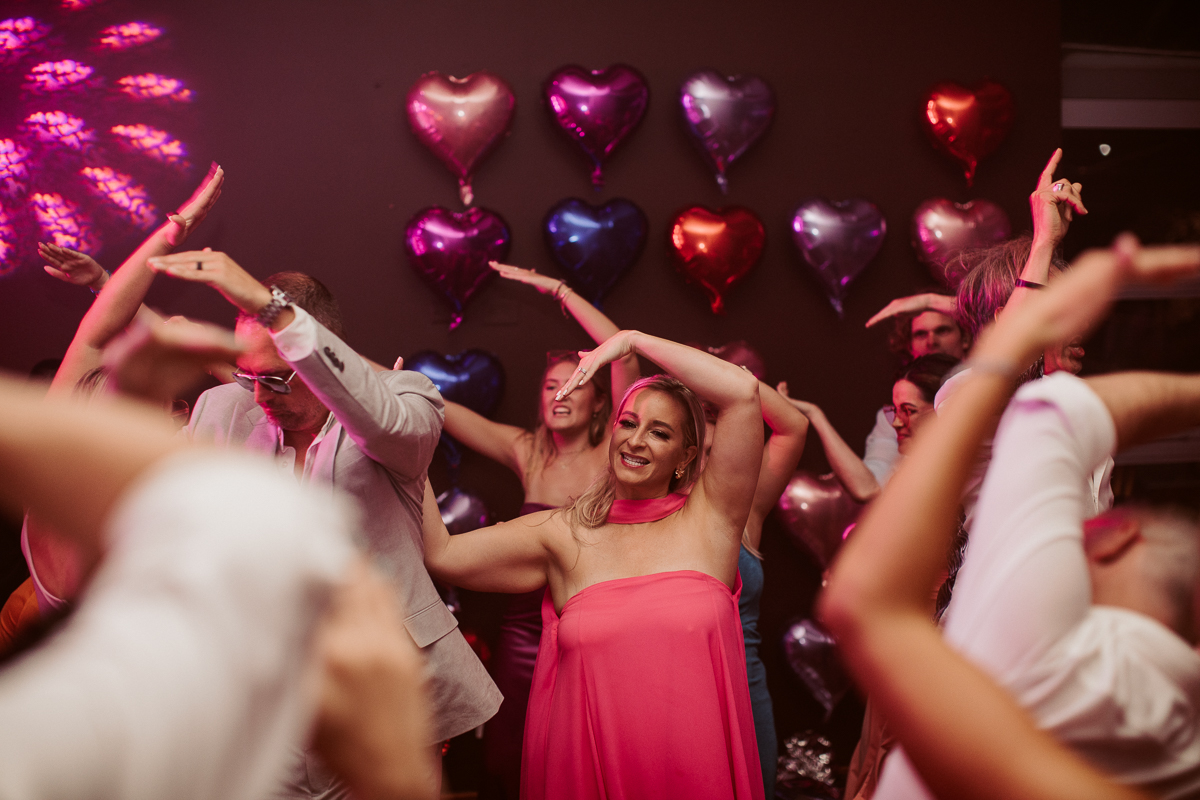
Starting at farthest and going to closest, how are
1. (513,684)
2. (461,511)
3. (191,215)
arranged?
1. (461,511)
2. (513,684)
3. (191,215)

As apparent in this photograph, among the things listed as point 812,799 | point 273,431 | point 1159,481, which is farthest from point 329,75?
point 1159,481

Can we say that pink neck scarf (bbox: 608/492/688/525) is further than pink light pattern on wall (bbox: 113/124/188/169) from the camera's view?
No

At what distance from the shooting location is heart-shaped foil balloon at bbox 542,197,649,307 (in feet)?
8.91

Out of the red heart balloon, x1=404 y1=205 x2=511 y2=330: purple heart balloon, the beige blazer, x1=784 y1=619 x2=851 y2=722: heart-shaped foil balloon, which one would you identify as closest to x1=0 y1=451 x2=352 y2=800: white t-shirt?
the beige blazer

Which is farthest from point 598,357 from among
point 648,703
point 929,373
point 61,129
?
point 61,129

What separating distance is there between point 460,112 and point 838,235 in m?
1.41

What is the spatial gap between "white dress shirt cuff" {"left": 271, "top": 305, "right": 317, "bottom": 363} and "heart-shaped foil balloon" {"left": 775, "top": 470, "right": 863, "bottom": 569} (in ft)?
6.16

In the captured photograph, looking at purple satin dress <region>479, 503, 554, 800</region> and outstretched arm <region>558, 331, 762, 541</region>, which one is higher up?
outstretched arm <region>558, 331, 762, 541</region>

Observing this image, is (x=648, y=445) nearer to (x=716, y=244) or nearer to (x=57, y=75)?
(x=716, y=244)

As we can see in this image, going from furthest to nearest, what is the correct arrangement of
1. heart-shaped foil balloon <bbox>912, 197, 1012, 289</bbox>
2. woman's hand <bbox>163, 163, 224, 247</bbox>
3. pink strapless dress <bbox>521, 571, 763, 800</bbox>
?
1. heart-shaped foil balloon <bbox>912, 197, 1012, 289</bbox>
2. woman's hand <bbox>163, 163, 224, 247</bbox>
3. pink strapless dress <bbox>521, 571, 763, 800</bbox>

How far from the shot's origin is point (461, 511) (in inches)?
102

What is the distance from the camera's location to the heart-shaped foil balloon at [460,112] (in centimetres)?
269

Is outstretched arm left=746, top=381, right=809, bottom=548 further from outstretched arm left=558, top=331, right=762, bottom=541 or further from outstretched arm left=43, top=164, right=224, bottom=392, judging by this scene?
outstretched arm left=43, top=164, right=224, bottom=392

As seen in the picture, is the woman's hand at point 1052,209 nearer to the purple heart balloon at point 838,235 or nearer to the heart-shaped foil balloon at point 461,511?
the purple heart balloon at point 838,235
